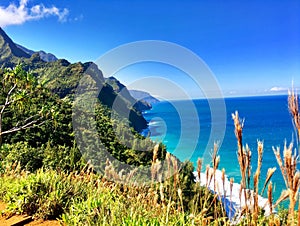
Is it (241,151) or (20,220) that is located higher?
(241,151)

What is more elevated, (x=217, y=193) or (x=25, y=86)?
(x=25, y=86)

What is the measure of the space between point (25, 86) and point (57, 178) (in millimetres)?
4265

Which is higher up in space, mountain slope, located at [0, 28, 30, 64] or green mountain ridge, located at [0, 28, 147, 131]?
mountain slope, located at [0, 28, 30, 64]

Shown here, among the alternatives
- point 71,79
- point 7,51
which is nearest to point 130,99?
point 71,79

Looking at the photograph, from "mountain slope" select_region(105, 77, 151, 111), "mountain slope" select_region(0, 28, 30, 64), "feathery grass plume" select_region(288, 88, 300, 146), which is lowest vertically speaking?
"feathery grass plume" select_region(288, 88, 300, 146)

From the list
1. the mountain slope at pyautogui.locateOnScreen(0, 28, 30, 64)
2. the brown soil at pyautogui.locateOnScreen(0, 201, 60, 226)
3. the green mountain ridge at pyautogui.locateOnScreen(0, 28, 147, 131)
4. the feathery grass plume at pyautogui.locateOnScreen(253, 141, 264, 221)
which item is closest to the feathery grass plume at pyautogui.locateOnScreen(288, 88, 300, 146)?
the feathery grass plume at pyautogui.locateOnScreen(253, 141, 264, 221)

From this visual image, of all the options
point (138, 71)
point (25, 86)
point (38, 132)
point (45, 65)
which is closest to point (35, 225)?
point (25, 86)

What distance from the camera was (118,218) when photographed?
2.46 meters

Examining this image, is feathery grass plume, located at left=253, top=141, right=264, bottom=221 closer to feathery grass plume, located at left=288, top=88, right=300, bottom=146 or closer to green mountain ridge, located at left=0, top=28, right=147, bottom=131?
feathery grass plume, located at left=288, top=88, right=300, bottom=146

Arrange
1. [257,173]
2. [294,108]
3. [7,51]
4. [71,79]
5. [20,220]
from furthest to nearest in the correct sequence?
[7,51]
[71,79]
[20,220]
[257,173]
[294,108]

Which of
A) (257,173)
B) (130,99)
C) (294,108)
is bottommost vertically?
(257,173)

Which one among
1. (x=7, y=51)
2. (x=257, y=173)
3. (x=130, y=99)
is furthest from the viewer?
(x=7, y=51)

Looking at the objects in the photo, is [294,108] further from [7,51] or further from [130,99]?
[7,51]

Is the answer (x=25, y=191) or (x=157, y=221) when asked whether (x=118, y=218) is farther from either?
(x=25, y=191)
